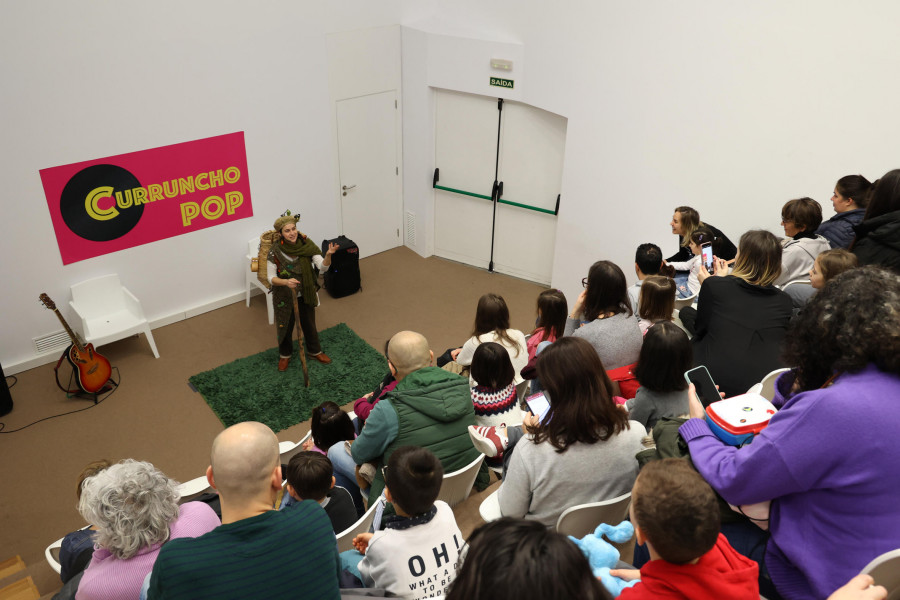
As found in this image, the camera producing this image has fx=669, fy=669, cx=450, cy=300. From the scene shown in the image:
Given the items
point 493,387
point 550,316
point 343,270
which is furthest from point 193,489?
point 343,270

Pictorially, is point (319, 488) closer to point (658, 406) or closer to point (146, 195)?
point (658, 406)

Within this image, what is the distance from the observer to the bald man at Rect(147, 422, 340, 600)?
1777mm

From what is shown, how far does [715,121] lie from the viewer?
5.64m

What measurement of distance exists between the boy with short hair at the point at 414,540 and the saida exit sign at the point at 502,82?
17.9ft

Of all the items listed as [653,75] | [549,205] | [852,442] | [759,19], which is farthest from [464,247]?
[852,442]

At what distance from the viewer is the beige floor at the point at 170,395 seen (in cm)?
472

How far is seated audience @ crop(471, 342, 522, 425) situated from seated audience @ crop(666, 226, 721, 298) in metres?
2.04

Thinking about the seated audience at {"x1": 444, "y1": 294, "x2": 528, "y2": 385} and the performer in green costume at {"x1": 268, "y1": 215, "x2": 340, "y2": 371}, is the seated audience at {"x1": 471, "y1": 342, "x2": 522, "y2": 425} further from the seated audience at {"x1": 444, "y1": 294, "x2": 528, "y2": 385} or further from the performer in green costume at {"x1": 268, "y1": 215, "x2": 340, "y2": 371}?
the performer in green costume at {"x1": 268, "y1": 215, "x2": 340, "y2": 371}

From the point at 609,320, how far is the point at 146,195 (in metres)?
4.70

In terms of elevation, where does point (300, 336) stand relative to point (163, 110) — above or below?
below

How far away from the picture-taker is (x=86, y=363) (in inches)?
223

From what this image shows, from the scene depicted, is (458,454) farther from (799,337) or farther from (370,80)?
(370,80)

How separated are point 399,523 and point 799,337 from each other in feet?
4.58

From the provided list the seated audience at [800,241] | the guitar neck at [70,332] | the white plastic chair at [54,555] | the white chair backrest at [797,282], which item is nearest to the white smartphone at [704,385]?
the white chair backrest at [797,282]
